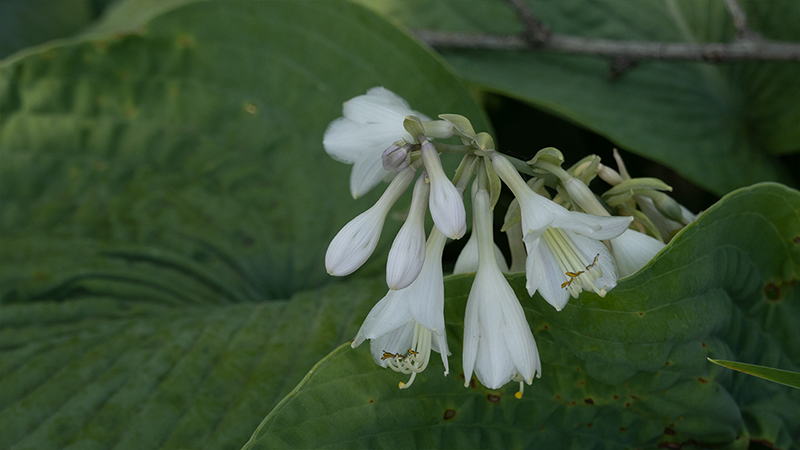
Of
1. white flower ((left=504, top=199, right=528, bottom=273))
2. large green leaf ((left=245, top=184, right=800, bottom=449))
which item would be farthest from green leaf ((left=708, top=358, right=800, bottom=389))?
white flower ((left=504, top=199, right=528, bottom=273))

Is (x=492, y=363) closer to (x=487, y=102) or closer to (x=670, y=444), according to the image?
(x=670, y=444)

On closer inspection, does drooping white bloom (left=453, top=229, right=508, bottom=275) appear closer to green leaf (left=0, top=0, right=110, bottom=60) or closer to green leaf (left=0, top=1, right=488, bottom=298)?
green leaf (left=0, top=1, right=488, bottom=298)

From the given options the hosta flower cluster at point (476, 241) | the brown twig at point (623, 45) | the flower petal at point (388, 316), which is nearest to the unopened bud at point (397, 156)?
the hosta flower cluster at point (476, 241)

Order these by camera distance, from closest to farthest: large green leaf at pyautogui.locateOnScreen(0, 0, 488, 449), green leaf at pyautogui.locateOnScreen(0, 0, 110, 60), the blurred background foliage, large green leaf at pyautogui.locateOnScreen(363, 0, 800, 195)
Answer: the blurred background foliage, large green leaf at pyautogui.locateOnScreen(0, 0, 488, 449), large green leaf at pyautogui.locateOnScreen(363, 0, 800, 195), green leaf at pyautogui.locateOnScreen(0, 0, 110, 60)

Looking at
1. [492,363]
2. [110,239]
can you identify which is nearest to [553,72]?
[492,363]

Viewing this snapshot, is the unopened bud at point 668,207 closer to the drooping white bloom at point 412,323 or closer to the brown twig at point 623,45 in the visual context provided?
the drooping white bloom at point 412,323

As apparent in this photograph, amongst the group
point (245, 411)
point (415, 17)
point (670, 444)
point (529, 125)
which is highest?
point (415, 17)
